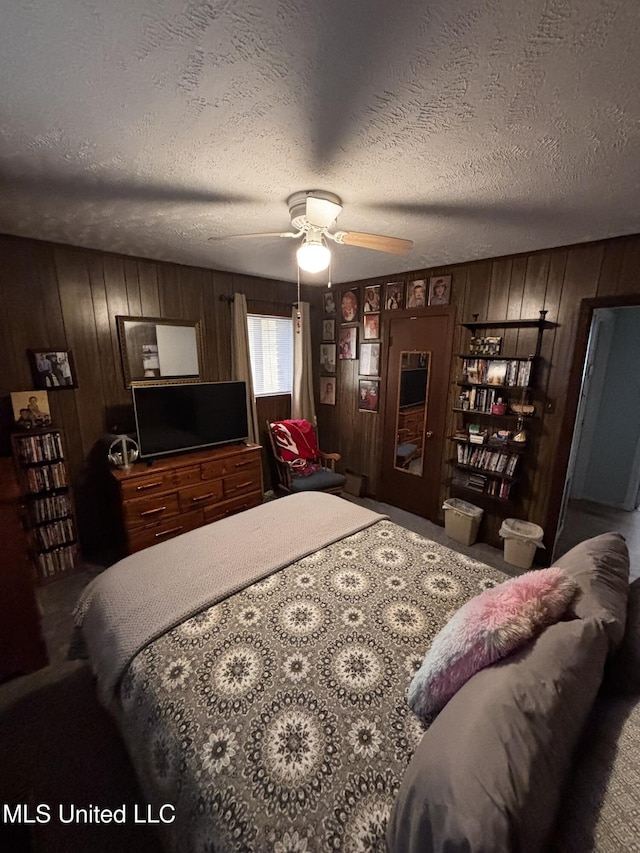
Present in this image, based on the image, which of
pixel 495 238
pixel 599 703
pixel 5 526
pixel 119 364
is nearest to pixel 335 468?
pixel 119 364

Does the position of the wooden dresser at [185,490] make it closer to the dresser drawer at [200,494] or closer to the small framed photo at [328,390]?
the dresser drawer at [200,494]

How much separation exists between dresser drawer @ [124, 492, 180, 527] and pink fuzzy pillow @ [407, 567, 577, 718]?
2311 mm

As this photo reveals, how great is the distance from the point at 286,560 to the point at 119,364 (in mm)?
2292

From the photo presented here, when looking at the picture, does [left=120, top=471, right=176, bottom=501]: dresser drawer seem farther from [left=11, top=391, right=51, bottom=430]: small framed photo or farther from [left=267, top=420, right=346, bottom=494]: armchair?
[left=267, top=420, right=346, bottom=494]: armchair

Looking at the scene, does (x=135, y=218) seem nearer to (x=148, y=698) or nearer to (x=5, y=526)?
(x=5, y=526)

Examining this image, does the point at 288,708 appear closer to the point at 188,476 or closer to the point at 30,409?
the point at 188,476

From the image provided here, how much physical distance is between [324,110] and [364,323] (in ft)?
8.95

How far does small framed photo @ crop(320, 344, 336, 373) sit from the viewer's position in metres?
4.18

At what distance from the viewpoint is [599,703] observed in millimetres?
914

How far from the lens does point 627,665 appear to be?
0.94 m

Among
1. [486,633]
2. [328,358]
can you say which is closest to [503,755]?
[486,633]

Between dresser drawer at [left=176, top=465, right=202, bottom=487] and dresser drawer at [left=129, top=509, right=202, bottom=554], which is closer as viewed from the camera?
dresser drawer at [left=129, top=509, right=202, bottom=554]

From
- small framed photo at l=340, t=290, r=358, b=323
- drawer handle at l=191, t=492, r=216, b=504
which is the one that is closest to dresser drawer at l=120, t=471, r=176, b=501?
drawer handle at l=191, t=492, r=216, b=504

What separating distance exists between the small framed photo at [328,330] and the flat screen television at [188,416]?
1.32 metres
